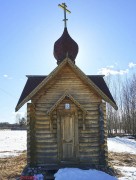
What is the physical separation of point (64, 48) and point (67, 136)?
5785 mm

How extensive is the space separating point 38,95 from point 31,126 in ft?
4.96

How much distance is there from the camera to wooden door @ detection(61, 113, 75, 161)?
15406 mm

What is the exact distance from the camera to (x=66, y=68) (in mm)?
15961

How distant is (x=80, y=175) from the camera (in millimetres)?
13242

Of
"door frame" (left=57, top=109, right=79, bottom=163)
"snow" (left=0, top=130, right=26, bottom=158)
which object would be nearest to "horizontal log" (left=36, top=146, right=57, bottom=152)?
"door frame" (left=57, top=109, right=79, bottom=163)

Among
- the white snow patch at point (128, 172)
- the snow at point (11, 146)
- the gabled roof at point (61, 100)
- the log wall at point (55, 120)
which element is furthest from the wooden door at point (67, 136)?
the snow at point (11, 146)

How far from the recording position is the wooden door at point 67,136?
15.4 m

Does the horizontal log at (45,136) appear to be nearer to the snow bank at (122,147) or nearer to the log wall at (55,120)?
the log wall at (55,120)

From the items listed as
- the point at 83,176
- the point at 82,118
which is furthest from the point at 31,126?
the point at 83,176

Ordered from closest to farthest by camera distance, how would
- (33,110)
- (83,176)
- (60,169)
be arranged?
1. (83,176)
2. (60,169)
3. (33,110)

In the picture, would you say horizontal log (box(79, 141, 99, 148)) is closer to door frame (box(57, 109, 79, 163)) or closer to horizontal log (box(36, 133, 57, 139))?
door frame (box(57, 109, 79, 163))

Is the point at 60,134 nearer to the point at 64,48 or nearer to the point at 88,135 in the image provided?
the point at 88,135

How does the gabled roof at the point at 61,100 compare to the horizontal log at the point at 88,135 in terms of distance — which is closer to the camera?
the gabled roof at the point at 61,100

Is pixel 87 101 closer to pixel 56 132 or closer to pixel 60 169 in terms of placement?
pixel 56 132
